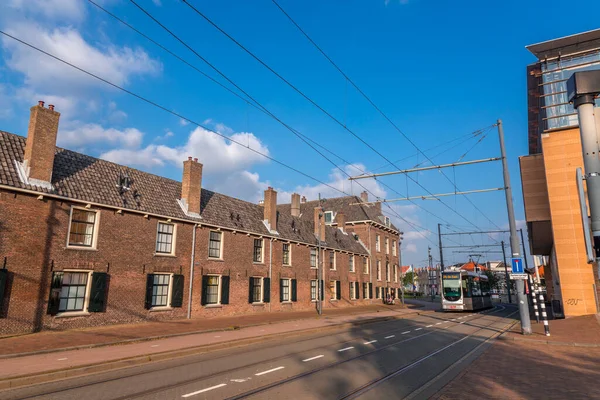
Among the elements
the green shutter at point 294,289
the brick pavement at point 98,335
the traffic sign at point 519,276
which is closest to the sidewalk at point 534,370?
the traffic sign at point 519,276

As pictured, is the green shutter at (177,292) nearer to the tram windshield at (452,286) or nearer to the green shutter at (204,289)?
the green shutter at (204,289)

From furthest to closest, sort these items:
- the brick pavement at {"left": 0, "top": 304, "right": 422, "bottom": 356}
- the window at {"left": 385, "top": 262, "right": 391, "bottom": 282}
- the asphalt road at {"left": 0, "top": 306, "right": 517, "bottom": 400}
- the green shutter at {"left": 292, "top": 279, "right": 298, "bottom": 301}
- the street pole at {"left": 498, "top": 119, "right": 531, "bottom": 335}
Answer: the window at {"left": 385, "top": 262, "right": 391, "bottom": 282}
the green shutter at {"left": 292, "top": 279, "right": 298, "bottom": 301}
the street pole at {"left": 498, "top": 119, "right": 531, "bottom": 335}
the brick pavement at {"left": 0, "top": 304, "right": 422, "bottom": 356}
the asphalt road at {"left": 0, "top": 306, "right": 517, "bottom": 400}

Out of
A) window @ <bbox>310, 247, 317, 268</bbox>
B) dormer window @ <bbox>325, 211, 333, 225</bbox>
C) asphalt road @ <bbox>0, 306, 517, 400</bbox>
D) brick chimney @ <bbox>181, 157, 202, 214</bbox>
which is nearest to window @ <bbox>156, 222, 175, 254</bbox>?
brick chimney @ <bbox>181, 157, 202, 214</bbox>

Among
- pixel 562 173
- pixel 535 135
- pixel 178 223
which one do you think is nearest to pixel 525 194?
pixel 562 173

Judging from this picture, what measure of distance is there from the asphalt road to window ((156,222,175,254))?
9085 millimetres

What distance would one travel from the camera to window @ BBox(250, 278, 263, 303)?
25.3 metres

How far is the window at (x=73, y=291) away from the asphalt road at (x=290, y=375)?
798 cm

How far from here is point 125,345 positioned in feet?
41.4

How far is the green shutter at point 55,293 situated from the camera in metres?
15.1

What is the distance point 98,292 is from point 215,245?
7730 millimetres

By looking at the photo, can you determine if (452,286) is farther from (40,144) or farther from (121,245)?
(40,144)

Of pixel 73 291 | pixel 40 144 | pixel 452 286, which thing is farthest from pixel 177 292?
pixel 452 286

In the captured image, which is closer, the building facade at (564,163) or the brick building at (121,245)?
the brick building at (121,245)

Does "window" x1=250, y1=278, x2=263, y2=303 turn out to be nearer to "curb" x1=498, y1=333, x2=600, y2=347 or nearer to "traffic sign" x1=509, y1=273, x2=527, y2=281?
"curb" x1=498, y1=333, x2=600, y2=347
